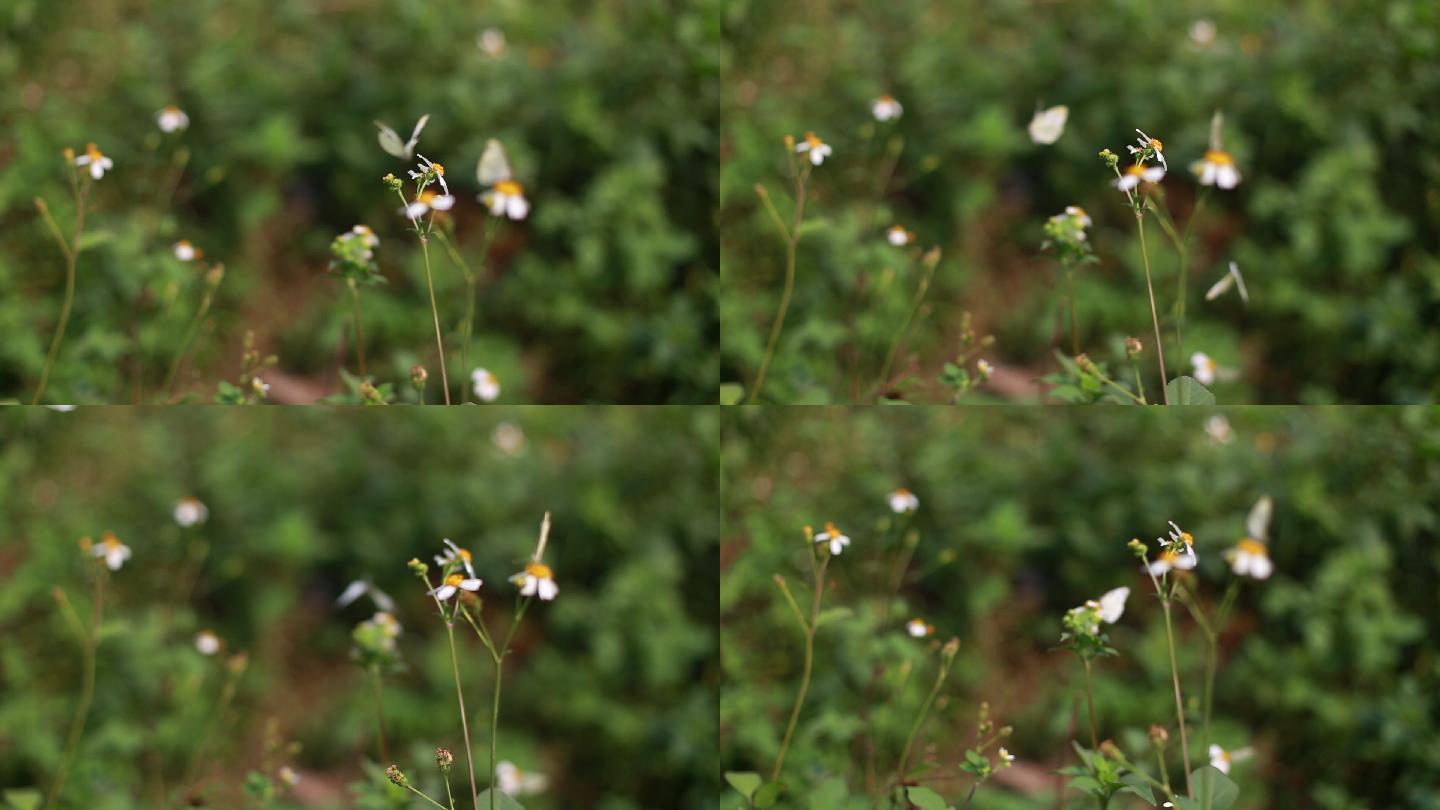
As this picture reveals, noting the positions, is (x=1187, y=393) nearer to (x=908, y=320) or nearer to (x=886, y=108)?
(x=908, y=320)

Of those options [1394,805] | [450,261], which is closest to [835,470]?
[450,261]

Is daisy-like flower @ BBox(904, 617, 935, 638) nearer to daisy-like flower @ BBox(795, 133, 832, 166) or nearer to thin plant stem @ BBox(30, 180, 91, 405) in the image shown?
daisy-like flower @ BBox(795, 133, 832, 166)

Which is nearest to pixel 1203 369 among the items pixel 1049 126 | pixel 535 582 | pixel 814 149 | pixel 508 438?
pixel 1049 126

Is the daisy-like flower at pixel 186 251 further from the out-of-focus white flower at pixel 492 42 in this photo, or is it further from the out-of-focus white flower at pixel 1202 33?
the out-of-focus white flower at pixel 1202 33

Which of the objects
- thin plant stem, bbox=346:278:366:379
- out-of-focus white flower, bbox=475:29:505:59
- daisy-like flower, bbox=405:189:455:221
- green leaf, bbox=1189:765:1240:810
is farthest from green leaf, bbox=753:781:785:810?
out-of-focus white flower, bbox=475:29:505:59

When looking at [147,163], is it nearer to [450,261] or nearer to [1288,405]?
[450,261]
